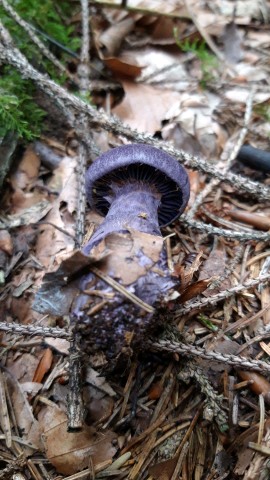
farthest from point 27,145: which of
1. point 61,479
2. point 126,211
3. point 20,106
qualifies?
point 61,479

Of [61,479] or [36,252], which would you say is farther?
[36,252]

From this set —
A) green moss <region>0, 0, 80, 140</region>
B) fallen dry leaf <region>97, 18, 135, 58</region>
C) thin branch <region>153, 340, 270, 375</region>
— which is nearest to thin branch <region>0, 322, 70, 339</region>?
thin branch <region>153, 340, 270, 375</region>

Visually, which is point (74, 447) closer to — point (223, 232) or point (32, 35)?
point (223, 232)

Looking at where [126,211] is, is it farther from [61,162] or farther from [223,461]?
[223,461]

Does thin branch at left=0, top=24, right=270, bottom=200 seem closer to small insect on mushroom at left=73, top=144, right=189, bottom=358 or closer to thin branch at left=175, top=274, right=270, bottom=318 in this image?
small insect on mushroom at left=73, top=144, right=189, bottom=358

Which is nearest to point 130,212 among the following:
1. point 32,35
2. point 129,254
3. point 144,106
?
point 129,254

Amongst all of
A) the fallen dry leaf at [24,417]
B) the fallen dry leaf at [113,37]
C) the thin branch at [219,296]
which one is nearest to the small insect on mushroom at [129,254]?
the thin branch at [219,296]
